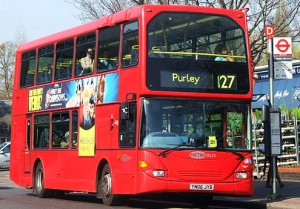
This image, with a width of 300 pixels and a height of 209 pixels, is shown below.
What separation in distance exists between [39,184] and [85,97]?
4.36m

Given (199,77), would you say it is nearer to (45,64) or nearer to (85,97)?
(85,97)

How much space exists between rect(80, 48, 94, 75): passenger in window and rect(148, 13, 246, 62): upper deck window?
2946mm

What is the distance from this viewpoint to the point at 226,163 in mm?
15648

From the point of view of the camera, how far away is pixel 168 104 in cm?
1552

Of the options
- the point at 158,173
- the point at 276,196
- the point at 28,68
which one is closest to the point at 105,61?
the point at 158,173

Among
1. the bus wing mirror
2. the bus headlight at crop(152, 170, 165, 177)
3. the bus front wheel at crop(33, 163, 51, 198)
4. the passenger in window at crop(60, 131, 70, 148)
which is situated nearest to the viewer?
the bus headlight at crop(152, 170, 165, 177)

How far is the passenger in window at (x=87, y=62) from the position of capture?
1825 centimetres

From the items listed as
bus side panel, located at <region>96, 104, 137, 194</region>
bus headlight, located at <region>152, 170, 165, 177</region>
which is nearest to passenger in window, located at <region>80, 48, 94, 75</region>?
bus side panel, located at <region>96, 104, 137, 194</region>

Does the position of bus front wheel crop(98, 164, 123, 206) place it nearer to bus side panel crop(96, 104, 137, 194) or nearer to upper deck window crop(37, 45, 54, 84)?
bus side panel crop(96, 104, 137, 194)

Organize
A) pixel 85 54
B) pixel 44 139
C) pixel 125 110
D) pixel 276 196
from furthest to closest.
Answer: pixel 44 139
pixel 85 54
pixel 276 196
pixel 125 110

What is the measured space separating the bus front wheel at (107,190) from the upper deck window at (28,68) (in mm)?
5666

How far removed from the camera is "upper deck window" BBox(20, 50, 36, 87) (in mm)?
21984

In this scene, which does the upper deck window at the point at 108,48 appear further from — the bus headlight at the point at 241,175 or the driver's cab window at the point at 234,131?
the bus headlight at the point at 241,175

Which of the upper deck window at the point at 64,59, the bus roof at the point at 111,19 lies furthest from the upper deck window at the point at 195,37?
the upper deck window at the point at 64,59
